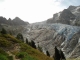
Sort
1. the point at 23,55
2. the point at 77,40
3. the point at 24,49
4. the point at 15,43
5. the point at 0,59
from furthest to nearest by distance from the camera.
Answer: the point at 77,40 → the point at 15,43 → the point at 24,49 → the point at 23,55 → the point at 0,59

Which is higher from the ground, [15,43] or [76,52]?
[15,43]

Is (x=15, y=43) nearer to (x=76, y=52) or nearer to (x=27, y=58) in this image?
(x=27, y=58)

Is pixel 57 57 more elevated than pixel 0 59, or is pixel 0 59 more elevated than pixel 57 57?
pixel 0 59

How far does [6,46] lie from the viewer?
47.8 metres

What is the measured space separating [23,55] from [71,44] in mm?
166255

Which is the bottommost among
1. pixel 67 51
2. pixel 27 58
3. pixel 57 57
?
pixel 67 51

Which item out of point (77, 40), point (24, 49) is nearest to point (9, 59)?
point (24, 49)

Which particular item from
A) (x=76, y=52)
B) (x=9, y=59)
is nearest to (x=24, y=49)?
(x=9, y=59)

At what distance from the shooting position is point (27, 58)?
31.4m

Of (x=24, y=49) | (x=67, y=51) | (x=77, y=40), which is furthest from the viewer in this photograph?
(x=77, y=40)

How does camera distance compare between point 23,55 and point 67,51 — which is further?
point 67,51

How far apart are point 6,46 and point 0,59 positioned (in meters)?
Answer: 21.5

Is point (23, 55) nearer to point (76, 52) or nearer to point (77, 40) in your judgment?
point (76, 52)

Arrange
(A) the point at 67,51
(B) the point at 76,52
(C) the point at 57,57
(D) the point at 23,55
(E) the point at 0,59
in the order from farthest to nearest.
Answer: (A) the point at 67,51
(B) the point at 76,52
(C) the point at 57,57
(D) the point at 23,55
(E) the point at 0,59
